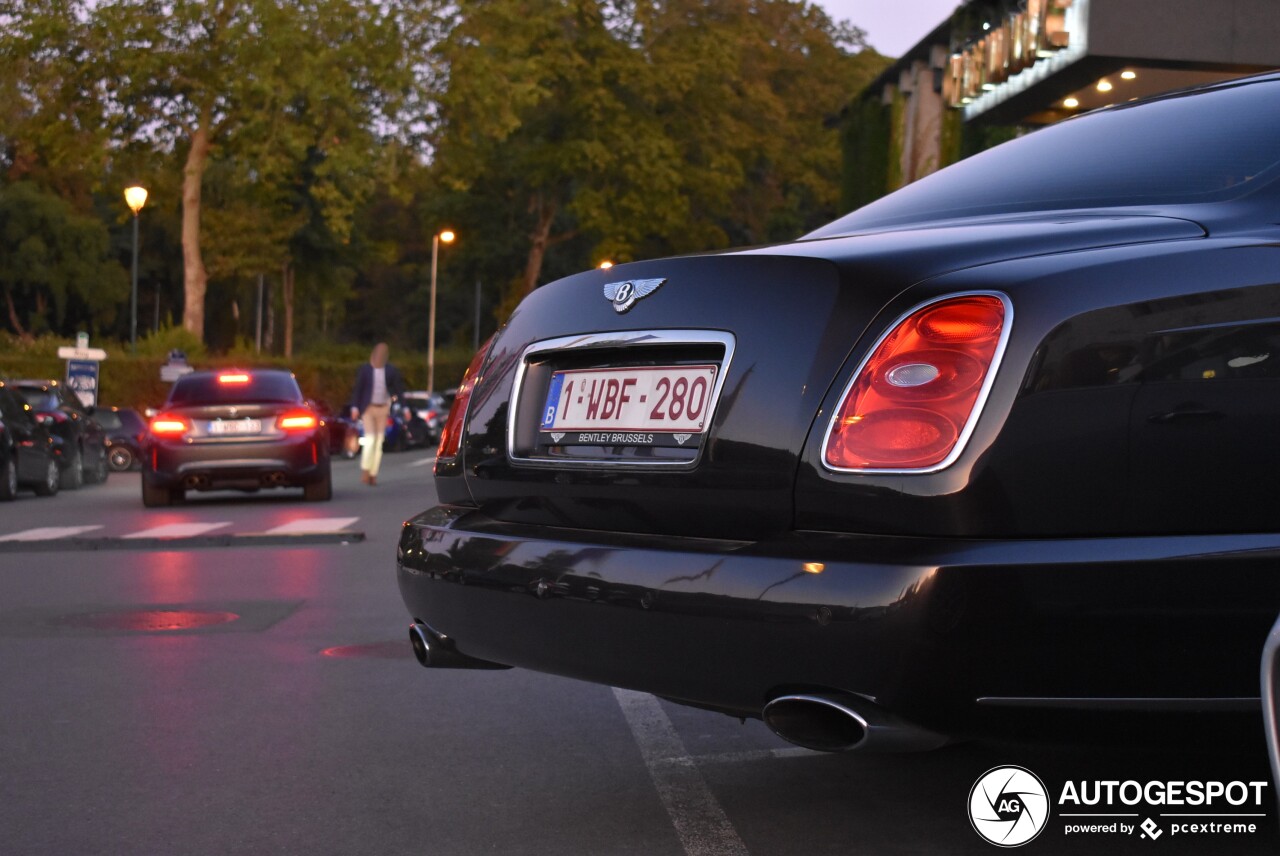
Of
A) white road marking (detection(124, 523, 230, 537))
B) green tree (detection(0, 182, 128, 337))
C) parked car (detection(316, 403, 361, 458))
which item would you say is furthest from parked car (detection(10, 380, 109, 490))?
green tree (detection(0, 182, 128, 337))

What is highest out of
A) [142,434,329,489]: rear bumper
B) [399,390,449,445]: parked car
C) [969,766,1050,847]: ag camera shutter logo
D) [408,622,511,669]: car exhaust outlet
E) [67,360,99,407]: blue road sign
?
[408,622,511,669]: car exhaust outlet

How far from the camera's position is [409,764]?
17.7ft

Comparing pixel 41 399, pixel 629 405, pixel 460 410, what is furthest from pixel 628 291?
pixel 41 399

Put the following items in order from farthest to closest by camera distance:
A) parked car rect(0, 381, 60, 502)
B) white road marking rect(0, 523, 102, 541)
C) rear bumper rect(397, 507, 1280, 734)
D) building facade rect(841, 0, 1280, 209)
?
building facade rect(841, 0, 1280, 209) → parked car rect(0, 381, 60, 502) → white road marking rect(0, 523, 102, 541) → rear bumper rect(397, 507, 1280, 734)

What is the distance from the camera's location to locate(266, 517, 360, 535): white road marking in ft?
46.0

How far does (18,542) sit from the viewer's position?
44.7ft

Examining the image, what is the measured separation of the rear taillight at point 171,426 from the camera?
19.1 metres

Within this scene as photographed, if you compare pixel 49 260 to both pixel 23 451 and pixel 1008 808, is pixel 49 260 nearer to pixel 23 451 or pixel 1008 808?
pixel 23 451

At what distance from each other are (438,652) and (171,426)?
14.9 meters

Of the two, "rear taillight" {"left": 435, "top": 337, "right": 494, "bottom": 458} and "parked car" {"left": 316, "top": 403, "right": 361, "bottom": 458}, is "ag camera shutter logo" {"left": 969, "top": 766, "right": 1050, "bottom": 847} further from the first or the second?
"parked car" {"left": 316, "top": 403, "right": 361, "bottom": 458}

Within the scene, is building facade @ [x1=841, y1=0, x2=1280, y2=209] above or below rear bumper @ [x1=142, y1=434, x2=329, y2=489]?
above

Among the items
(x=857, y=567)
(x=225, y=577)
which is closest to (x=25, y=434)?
(x=225, y=577)

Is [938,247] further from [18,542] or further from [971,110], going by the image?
[971,110]

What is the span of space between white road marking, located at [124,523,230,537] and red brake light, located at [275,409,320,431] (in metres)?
3.20
